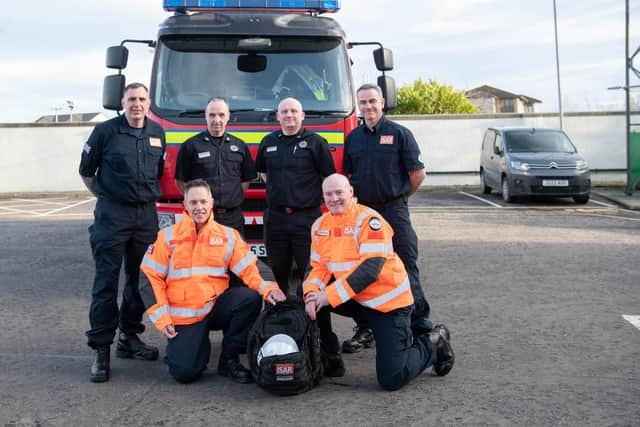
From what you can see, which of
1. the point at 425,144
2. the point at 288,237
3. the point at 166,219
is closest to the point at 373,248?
the point at 288,237

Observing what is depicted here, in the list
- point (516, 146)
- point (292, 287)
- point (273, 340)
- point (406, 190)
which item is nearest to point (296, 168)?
point (406, 190)

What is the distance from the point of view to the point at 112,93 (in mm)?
7402

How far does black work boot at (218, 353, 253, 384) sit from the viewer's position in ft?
15.9

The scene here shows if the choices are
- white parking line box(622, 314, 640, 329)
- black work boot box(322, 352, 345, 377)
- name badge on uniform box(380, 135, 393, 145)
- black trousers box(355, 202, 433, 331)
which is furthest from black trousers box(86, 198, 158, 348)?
white parking line box(622, 314, 640, 329)

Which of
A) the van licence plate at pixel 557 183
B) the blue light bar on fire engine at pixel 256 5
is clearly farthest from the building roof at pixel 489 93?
the blue light bar on fire engine at pixel 256 5

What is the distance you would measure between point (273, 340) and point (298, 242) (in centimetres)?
146

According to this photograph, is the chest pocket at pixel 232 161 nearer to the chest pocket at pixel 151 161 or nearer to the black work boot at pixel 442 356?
the chest pocket at pixel 151 161

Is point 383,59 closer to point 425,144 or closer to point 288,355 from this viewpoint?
point 288,355

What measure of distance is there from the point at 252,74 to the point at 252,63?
127 millimetres

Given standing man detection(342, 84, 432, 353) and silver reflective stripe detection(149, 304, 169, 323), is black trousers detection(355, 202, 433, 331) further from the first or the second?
silver reflective stripe detection(149, 304, 169, 323)

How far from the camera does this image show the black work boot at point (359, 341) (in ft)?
18.2

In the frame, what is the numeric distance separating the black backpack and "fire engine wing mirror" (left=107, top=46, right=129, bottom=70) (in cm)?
391

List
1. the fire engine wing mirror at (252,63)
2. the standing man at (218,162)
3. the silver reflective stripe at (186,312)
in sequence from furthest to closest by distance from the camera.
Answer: the fire engine wing mirror at (252,63) < the standing man at (218,162) < the silver reflective stripe at (186,312)

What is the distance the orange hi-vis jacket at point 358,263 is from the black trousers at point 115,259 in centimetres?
137
